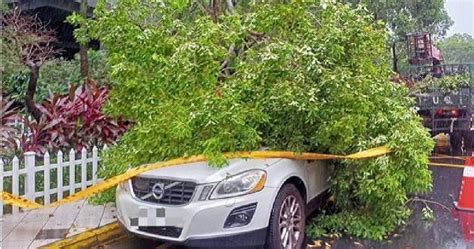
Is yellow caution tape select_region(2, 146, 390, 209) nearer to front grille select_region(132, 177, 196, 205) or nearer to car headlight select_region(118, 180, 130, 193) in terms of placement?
car headlight select_region(118, 180, 130, 193)

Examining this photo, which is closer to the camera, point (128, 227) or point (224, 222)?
point (224, 222)

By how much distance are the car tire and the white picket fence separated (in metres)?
2.98

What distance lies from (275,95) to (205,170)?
0.99 metres

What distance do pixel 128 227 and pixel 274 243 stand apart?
128cm

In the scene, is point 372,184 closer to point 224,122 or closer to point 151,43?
point 224,122

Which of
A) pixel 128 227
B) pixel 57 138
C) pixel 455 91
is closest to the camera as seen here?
pixel 128 227

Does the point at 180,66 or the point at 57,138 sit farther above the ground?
the point at 180,66

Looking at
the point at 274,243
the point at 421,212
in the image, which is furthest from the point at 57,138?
the point at 421,212

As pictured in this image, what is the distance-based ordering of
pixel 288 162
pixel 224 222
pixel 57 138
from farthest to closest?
pixel 57 138 < pixel 288 162 < pixel 224 222

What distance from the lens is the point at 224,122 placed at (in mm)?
4355

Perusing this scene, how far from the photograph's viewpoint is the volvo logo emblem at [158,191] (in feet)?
13.6

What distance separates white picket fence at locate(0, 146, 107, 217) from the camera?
5.41 metres

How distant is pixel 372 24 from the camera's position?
5367 mm

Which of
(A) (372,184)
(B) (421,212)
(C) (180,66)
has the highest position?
(C) (180,66)
